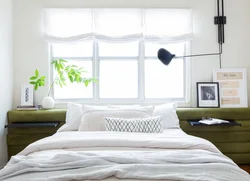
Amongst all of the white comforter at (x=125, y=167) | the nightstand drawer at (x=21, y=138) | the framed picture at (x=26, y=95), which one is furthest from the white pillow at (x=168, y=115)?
the framed picture at (x=26, y=95)

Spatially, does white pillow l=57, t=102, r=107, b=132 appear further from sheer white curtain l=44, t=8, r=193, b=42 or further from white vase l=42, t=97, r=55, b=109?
sheer white curtain l=44, t=8, r=193, b=42

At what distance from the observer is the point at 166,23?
170 inches

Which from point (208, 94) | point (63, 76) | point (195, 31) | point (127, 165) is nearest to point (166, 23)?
point (195, 31)

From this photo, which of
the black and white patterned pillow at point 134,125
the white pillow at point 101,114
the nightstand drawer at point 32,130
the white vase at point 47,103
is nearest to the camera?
the black and white patterned pillow at point 134,125

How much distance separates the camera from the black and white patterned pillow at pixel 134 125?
3283 millimetres

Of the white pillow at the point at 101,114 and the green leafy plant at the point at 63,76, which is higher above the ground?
the green leafy plant at the point at 63,76

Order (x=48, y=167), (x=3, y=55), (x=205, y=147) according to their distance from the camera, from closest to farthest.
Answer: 1. (x=48, y=167)
2. (x=205, y=147)
3. (x=3, y=55)

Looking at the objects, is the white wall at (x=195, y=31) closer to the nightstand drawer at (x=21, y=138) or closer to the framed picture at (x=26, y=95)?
the framed picture at (x=26, y=95)

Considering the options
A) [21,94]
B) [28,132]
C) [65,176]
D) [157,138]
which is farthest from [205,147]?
[21,94]

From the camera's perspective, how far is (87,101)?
444 cm

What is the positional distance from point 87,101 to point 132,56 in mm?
917

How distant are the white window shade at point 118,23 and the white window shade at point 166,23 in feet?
0.41

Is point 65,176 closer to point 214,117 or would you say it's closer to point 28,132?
point 28,132

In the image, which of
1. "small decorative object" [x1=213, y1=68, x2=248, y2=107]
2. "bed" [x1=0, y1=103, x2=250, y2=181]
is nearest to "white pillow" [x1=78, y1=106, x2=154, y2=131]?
"bed" [x1=0, y1=103, x2=250, y2=181]
